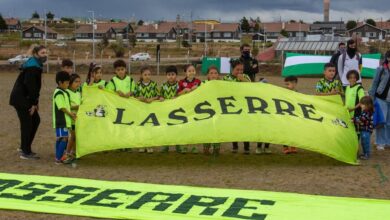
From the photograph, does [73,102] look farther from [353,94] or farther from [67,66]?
[353,94]

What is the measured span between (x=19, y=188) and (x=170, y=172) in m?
2.25

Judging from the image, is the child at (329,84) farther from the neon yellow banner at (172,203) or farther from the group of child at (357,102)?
the neon yellow banner at (172,203)

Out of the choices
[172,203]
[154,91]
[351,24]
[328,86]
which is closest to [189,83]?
[154,91]

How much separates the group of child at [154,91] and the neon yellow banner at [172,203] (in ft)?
4.91

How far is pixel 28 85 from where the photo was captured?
27.2 ft

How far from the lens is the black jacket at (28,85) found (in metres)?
8.24

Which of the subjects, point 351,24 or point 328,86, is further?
point 351,24

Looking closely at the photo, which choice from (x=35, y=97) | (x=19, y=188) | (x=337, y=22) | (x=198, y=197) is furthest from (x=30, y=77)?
(x=337, y=22)

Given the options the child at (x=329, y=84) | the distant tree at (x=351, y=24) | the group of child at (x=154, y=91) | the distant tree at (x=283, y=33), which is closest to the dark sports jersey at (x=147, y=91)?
the group of child at (x=154, y=91)

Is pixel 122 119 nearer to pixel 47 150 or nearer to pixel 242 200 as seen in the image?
pixel 47 150

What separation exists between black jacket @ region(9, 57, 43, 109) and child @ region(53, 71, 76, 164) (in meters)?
0.42

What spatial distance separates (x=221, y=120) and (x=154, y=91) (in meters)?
1.67

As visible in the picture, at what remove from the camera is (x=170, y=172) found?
784 centimetres

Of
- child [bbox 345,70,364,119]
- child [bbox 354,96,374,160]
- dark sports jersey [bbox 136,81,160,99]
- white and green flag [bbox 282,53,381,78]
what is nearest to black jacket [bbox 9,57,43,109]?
dark sports jersey [bbox 136,81,160,99]
